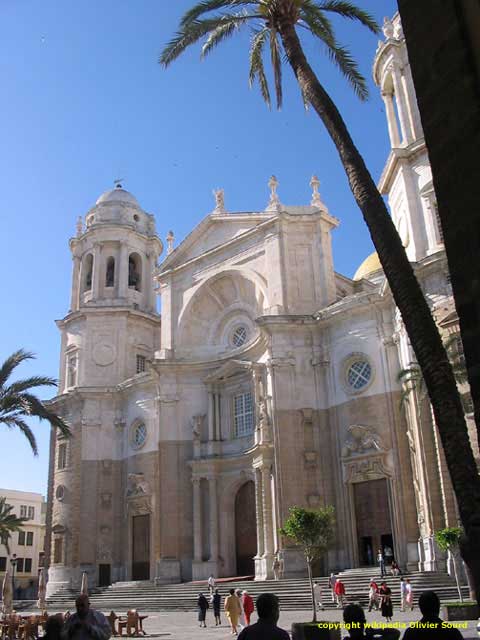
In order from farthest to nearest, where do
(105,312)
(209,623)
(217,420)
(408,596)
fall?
(105,312)
(217,420)
(209,623)
(408,596)

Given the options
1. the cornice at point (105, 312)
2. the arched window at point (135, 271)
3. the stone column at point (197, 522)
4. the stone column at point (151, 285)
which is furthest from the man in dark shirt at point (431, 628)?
the arched window at point (135, 271)

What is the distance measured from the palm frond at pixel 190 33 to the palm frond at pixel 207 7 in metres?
0.15

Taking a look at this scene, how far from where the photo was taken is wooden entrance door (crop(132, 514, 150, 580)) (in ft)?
121

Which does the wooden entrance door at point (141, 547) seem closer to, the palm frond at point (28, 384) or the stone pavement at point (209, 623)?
the stone pavement at point (209, 623)

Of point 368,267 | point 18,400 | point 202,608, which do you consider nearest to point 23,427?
point 18,400

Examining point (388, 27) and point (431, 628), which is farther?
point (388, 27)

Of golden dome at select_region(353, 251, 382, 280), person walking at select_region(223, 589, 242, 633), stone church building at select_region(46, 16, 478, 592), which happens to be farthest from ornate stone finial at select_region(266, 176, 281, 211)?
person walking at select_region(223, 589, 242, 633)

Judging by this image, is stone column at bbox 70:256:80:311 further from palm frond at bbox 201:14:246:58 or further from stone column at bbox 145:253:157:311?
palm frond at bbox 201:14:246:58

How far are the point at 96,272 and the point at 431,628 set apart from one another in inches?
1639

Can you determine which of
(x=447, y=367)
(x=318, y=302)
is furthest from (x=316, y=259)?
(x=447, y=367)

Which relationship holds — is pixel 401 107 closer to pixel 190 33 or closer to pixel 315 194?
pixel 315 194

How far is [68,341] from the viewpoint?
146ft

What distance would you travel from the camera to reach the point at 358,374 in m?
30.3

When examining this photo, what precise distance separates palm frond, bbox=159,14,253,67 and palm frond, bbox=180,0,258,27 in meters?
0.15
